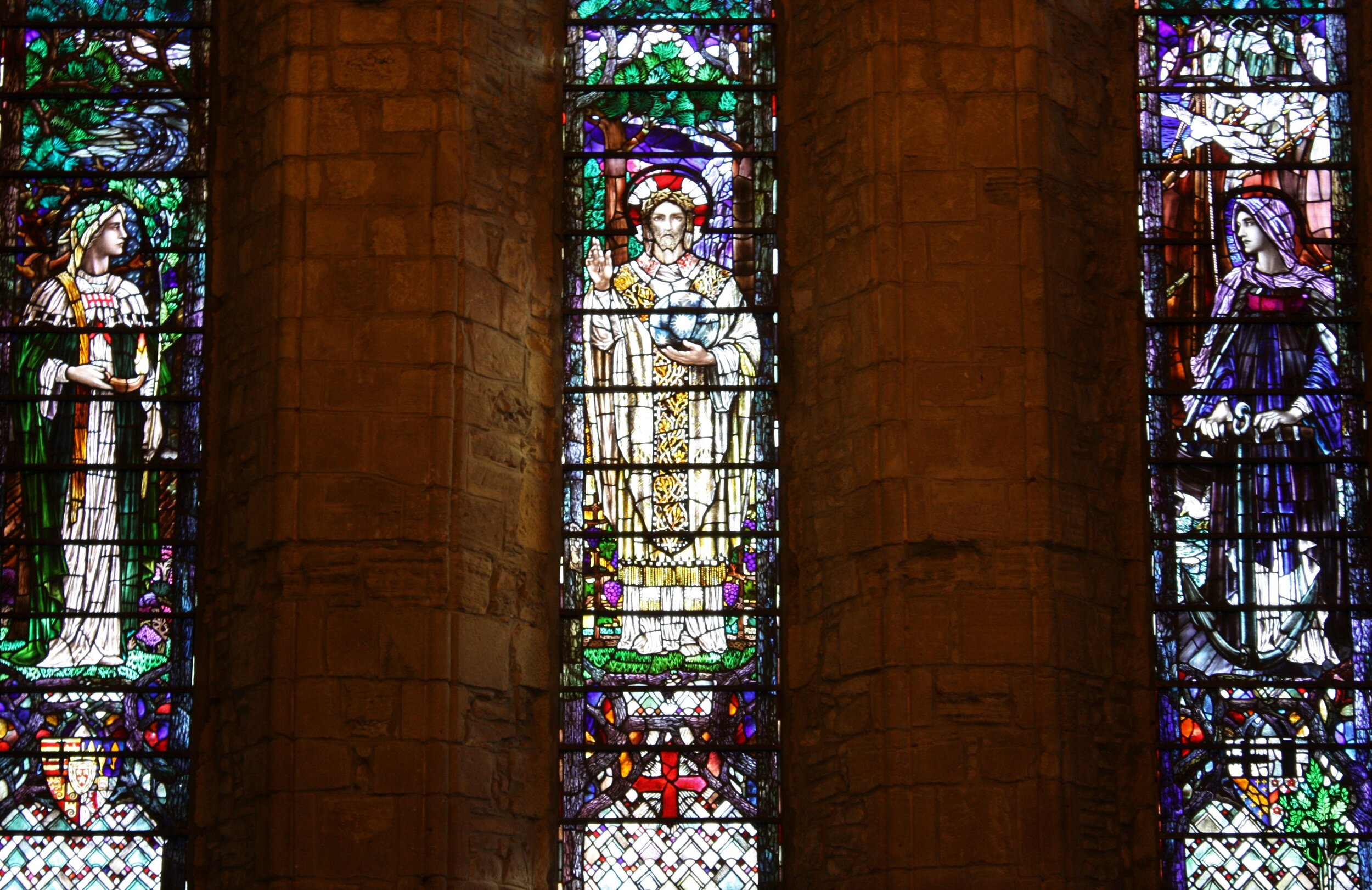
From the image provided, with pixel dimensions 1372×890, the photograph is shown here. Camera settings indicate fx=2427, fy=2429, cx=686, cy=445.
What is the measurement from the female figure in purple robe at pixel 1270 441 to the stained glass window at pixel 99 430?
4773mm

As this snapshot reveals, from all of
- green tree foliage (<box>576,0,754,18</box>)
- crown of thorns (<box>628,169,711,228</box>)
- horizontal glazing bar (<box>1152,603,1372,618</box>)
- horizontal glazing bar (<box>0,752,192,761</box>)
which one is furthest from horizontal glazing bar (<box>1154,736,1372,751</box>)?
horizontal glazing bar (<box>0,752,192,761</box>)

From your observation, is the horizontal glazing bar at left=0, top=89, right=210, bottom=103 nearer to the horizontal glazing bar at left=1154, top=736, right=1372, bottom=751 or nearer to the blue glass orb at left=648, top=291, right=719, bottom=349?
the blue glass orb at left=648, top=291, right=719, bottom=349

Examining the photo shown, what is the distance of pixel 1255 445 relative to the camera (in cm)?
1138

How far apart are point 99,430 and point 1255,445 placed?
5.42 meters

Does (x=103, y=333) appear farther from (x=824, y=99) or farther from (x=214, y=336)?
(x=824, y=99)

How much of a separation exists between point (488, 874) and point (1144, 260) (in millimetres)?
4258

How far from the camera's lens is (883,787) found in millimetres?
10203

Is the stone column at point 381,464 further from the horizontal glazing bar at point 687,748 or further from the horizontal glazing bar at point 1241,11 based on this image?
the horizontal glazing bar at point 1241,11

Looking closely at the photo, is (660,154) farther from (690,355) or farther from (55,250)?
(55,250)

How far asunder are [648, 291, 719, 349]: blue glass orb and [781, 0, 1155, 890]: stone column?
15.7 inches

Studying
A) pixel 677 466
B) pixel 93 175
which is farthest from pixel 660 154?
pixel 93 175

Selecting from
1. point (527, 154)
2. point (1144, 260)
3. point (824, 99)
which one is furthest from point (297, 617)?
point (1144, 260)

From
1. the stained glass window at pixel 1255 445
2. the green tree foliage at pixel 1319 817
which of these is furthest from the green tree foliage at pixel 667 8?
the green tree foliage at pixel 1319 817

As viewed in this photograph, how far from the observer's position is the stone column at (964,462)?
1020 centimetres
